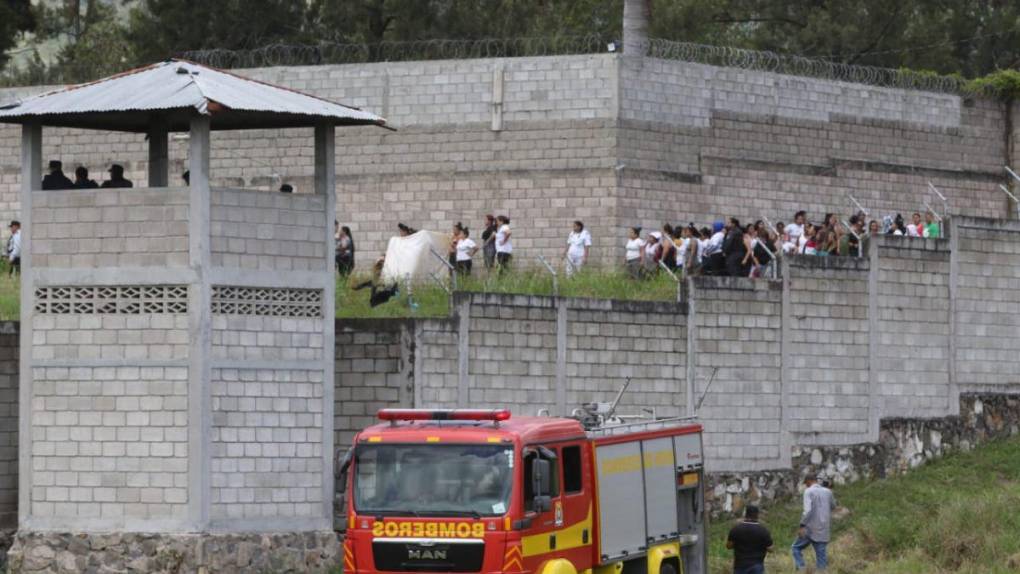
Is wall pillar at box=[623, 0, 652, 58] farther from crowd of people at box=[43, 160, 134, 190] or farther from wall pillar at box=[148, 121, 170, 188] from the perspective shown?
crowd of people at box=[43, 160, 134, 190]

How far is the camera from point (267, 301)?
26.0 m

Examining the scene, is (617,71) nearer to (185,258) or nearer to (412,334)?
(412,334)

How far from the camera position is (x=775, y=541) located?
29.9 metres

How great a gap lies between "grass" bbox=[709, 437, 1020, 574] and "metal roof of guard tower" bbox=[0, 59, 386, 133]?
806 centimetres

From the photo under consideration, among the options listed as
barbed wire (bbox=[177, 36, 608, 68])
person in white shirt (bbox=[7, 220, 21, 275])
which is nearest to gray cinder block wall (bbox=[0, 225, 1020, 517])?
person in white shirt (bbox=[7, 220, 21, 275])

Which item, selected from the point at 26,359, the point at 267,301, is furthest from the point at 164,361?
the point at 26,359

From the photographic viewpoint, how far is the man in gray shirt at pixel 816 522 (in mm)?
26906

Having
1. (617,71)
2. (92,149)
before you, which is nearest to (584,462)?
(617,71)

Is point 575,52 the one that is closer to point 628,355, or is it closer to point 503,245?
point 503,245

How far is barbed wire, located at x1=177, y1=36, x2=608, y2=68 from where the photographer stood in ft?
131

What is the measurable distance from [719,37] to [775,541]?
2833 centimetres

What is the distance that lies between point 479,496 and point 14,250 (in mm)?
16498

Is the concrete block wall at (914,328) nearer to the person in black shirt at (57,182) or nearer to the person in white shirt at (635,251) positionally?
the person in white shirt at (635,251)

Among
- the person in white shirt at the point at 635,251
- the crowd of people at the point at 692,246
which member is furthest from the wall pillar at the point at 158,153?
the person in white shirt at the point at 635,251
